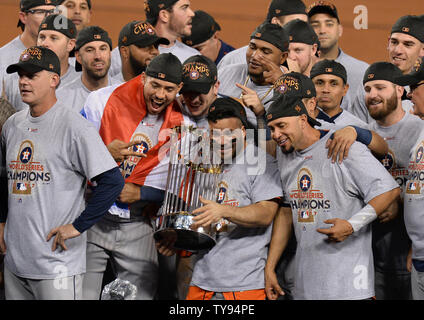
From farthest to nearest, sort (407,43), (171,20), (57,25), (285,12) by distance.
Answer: (285,12) < (171,20) < (407,43) < (57,25)

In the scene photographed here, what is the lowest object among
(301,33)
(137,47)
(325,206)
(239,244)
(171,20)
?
(239,244)

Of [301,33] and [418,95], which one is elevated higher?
[301,33]

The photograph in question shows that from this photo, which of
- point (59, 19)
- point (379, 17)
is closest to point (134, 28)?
point (59, 19)

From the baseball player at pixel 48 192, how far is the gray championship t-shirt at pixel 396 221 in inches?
75.0

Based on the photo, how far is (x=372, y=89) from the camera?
16.3 ft

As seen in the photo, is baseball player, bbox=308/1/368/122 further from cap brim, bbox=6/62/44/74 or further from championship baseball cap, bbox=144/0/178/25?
cap brim, bbox=6/62/44/74

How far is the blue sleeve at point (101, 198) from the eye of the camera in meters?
4.03

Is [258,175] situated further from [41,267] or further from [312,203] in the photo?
[41,267]

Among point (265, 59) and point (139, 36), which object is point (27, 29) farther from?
point (265, 59)

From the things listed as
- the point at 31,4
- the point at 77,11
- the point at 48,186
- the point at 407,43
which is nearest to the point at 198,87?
the point at 48,186

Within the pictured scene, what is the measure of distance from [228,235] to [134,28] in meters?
1.88

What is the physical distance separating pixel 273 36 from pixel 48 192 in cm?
206

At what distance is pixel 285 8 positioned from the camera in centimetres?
638

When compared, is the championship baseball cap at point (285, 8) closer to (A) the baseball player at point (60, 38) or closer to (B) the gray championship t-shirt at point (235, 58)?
(B) the gray championship t-shirt at point (235, 58)
